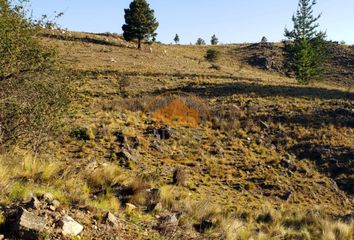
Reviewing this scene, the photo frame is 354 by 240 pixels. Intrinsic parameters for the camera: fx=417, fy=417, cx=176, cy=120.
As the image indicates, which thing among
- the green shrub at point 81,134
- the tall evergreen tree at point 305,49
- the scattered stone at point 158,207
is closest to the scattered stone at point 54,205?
the scattered stone at point 158,207

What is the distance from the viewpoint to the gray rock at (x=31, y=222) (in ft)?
20.5

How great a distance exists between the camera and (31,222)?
636 cm

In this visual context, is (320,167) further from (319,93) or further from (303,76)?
(303,76)

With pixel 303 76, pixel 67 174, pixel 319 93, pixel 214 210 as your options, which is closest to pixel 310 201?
pixel 214 210

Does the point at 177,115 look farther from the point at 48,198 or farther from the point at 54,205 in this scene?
the point at 54,205

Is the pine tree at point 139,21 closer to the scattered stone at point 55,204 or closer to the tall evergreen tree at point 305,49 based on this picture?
the tall evergreen tree at point 305,49

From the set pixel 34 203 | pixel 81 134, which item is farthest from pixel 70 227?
pixel 81 134

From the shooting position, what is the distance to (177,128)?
2545 centimetres

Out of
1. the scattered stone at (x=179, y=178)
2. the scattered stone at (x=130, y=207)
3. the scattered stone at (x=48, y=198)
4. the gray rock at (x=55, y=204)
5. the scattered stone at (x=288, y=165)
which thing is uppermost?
the scattered stone at (x=48, y=198)

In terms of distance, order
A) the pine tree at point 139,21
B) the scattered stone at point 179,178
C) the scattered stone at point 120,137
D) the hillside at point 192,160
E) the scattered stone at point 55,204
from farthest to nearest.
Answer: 1. the pine tree at point 139,21
2. the scattered stone at point 120,137
3. the scattered stone at point 179,178
4. the hillside at point 192,160
5. the scattered stone at point 55,204

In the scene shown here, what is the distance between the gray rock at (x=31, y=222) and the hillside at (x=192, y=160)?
0.48ft

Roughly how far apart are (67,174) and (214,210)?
3.91 metres

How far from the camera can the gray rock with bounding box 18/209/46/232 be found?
20.5ft

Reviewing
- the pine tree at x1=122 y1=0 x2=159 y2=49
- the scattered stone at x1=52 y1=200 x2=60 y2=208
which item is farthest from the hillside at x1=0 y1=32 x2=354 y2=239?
the pine tree at x1=122 y1=0 x2=159 y2=49
